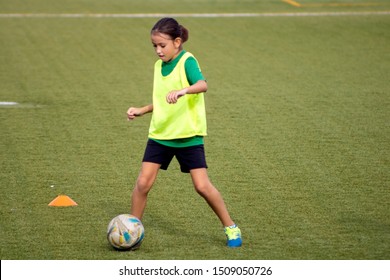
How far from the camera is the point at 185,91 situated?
706cm

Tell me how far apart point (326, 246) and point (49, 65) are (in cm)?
1097

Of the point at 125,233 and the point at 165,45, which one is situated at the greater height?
the point at 165,45

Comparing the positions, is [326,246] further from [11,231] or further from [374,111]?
[374,111]

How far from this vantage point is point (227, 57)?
18734mm

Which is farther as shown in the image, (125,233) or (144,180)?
(144,180)

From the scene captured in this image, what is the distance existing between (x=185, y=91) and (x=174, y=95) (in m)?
0.09

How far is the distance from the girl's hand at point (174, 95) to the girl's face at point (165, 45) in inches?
17.6

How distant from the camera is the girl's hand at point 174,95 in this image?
6996 mm

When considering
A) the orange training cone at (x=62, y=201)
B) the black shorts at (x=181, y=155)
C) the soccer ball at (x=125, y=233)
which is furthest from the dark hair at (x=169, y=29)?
the orange training cone at (x=62, y=201)

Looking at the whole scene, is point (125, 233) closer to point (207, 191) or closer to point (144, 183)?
point (144, 183)

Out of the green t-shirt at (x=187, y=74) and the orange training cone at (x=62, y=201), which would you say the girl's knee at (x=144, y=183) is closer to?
the green t-shirt at (x=187, y=74)

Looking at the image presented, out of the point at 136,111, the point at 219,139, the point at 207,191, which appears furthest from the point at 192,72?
the point at 219,139

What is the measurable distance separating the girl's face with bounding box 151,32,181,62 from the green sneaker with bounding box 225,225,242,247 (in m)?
1.34

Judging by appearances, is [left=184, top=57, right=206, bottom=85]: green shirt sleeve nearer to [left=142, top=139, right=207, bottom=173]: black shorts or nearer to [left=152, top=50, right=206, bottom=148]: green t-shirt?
[left=152, top=50, right=206, bottom=148]: green t-shirt
